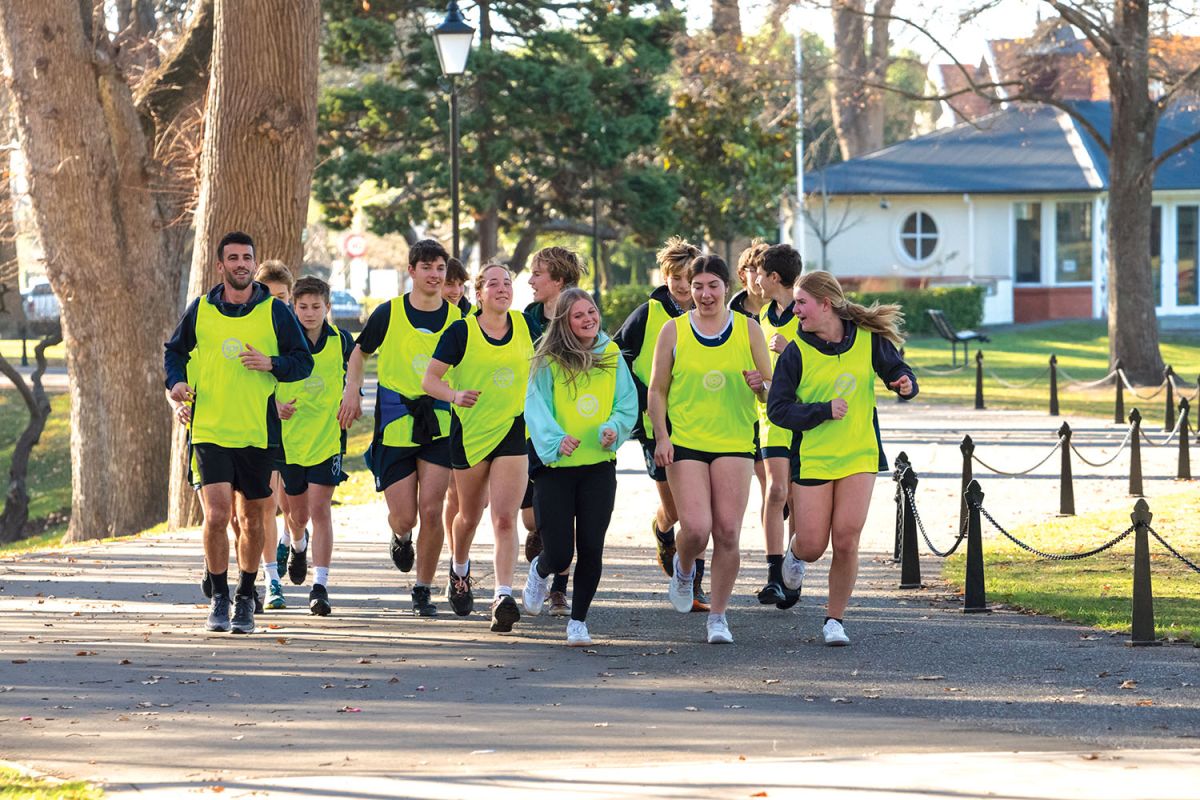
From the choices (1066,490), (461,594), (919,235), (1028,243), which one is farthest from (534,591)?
(1028,243)

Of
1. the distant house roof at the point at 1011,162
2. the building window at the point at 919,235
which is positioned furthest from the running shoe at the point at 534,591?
the building window at the point at 919,235

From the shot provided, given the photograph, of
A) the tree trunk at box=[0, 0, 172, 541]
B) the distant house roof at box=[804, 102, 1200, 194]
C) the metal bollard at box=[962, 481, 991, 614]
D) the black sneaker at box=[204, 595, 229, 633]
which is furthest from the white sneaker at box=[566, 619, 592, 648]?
the distant house roof at box=[804, 102, 1200, 194]

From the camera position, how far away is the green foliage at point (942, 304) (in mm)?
43969

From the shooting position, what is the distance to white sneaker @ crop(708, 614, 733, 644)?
9.09 m

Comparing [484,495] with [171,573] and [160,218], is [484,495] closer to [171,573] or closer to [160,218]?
[171,573]

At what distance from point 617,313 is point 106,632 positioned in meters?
29.5

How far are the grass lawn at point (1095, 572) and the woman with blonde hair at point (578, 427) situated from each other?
8.79ft

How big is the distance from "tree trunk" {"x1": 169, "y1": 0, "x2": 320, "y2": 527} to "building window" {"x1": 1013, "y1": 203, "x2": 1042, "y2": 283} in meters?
35.2

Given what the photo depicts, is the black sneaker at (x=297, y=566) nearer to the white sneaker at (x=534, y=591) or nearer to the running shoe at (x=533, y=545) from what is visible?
the running shoe at (x=533, y=545)

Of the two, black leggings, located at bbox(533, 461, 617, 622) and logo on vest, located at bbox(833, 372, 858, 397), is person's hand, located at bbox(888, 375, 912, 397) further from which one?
black leggings, located at bbox(533, 461, 617, 622)

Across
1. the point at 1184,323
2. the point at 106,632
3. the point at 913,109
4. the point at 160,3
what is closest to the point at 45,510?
the point at 160,3

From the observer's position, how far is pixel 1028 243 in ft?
161

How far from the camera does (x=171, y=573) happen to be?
41.1ft

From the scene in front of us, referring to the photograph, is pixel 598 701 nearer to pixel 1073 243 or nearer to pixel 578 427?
pixel 578 427
